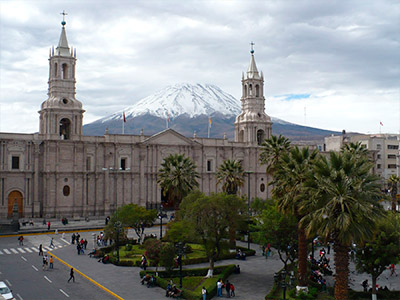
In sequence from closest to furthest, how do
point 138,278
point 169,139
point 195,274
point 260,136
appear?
1. point 138,278
2. point 195,274
3. point 169,139
4. point 260,136

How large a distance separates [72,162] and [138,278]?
36414mm

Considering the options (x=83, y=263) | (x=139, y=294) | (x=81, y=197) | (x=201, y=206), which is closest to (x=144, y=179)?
(x=81, y=197)

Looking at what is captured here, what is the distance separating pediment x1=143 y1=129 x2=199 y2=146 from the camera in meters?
72.5

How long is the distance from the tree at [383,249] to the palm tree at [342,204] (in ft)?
14.3

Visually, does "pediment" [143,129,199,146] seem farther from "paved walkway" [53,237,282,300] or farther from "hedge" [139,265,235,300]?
"hedge" [139,265,235,300]

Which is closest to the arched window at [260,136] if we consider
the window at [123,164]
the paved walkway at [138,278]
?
the window at [123,164]

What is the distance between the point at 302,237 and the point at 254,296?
5.01 meters

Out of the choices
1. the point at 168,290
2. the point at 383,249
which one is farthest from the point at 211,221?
the point at 383,249

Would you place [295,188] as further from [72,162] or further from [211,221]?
[72,162]

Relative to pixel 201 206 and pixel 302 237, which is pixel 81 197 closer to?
pixel 201 206

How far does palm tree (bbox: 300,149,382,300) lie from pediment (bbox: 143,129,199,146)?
51338 millimetres

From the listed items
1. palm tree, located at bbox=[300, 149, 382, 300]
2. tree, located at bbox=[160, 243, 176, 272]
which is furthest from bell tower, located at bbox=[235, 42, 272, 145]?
palm tree, located at bbox=[300, 149, 382, 300]

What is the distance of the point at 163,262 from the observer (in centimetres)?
3325

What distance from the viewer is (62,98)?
66625 mm
